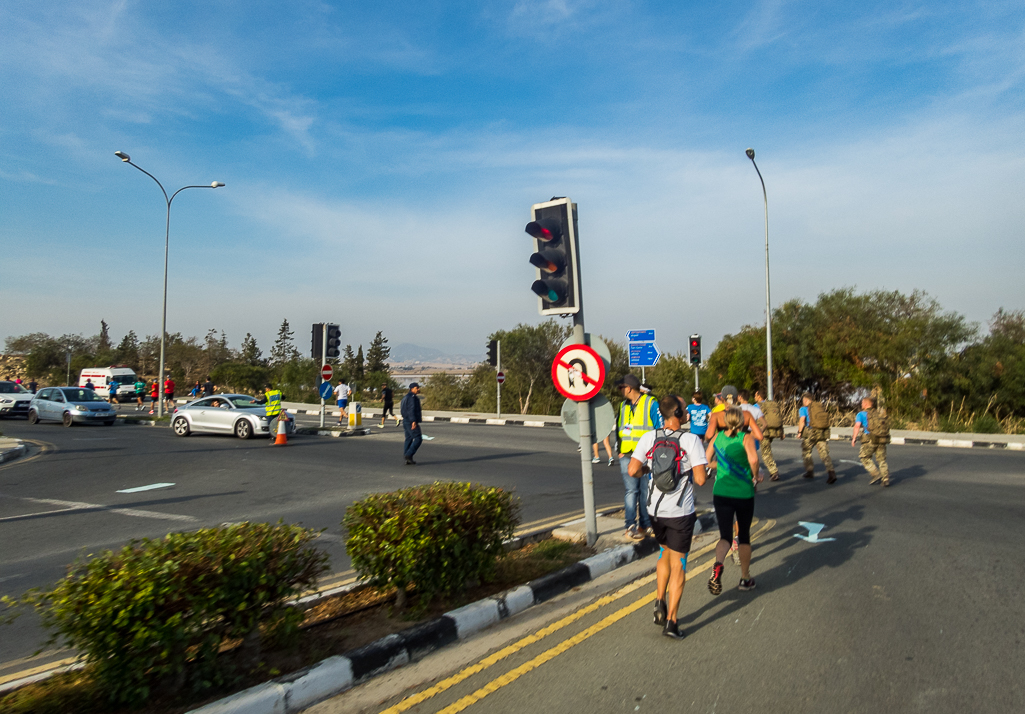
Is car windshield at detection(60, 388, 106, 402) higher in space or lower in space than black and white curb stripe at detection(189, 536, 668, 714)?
higher

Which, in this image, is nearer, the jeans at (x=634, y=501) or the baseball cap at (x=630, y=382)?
the baseball cap at (x=630, y=382)

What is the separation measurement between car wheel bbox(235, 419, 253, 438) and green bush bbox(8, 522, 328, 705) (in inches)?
698

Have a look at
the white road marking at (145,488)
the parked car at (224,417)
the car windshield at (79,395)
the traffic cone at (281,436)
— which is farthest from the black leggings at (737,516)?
the car windshield at (79,395)

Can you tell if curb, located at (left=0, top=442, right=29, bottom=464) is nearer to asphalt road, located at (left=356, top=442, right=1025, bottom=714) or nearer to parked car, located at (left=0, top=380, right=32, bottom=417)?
parked car, located at (left=0, top=380, right=32, bottom=417)

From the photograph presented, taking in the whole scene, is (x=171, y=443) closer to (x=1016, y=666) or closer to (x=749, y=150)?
(x=1016, y=666)

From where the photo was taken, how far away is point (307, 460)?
15.8 m

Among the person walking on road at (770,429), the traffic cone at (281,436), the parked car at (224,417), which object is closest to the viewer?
the person walking on road at (770,429)

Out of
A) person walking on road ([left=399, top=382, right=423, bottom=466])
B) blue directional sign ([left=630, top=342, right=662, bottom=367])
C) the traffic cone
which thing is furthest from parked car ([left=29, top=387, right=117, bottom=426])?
blue directional sign ([left=630, top=342, right=662, bottom=367])

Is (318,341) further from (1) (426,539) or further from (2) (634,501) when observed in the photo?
(1) (426,539)

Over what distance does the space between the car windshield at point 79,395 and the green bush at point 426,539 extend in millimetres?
25147

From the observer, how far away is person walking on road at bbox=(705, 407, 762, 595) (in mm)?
6004

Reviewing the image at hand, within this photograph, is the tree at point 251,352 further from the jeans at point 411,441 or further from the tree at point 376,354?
the jeans at point 411,441

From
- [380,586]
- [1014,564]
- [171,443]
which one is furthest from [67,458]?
[1014,564]

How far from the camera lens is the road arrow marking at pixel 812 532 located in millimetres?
7887
